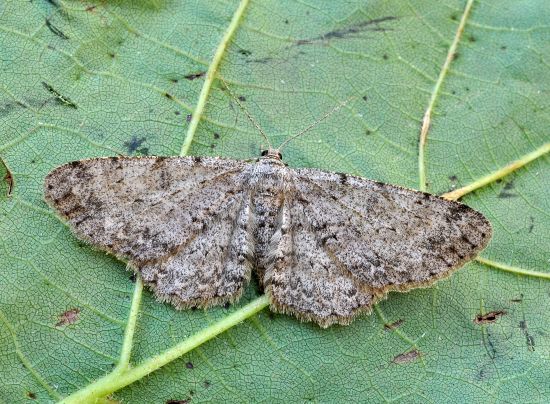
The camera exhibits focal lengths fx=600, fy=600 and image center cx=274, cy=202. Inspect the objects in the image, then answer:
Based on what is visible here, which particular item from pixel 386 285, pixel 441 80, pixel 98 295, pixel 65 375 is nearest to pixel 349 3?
pixel 441 80

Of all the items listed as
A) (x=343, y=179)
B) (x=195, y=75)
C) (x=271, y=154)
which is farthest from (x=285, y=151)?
(x=195, y=75)

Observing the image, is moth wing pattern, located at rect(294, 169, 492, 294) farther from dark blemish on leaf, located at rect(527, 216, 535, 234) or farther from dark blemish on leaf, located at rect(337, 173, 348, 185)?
dark blemish on leaf, located at rect(527, 216, 535, 234)

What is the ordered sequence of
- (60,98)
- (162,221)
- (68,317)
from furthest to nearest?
(60,98) < (162,221) < (68,317)

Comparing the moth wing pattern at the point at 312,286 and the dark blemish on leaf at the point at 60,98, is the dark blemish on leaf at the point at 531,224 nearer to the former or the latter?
the moth wing pattern at the point at 312,286

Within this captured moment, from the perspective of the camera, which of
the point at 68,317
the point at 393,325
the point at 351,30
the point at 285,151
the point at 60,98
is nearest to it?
the point at 68,317

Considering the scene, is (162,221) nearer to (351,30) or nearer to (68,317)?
(68,317)

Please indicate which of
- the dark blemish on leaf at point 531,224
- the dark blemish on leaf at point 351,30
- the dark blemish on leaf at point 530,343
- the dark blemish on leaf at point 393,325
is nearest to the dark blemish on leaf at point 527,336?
the dark blemish on leaf at point 530,343

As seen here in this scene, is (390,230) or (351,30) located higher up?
(351,30)
